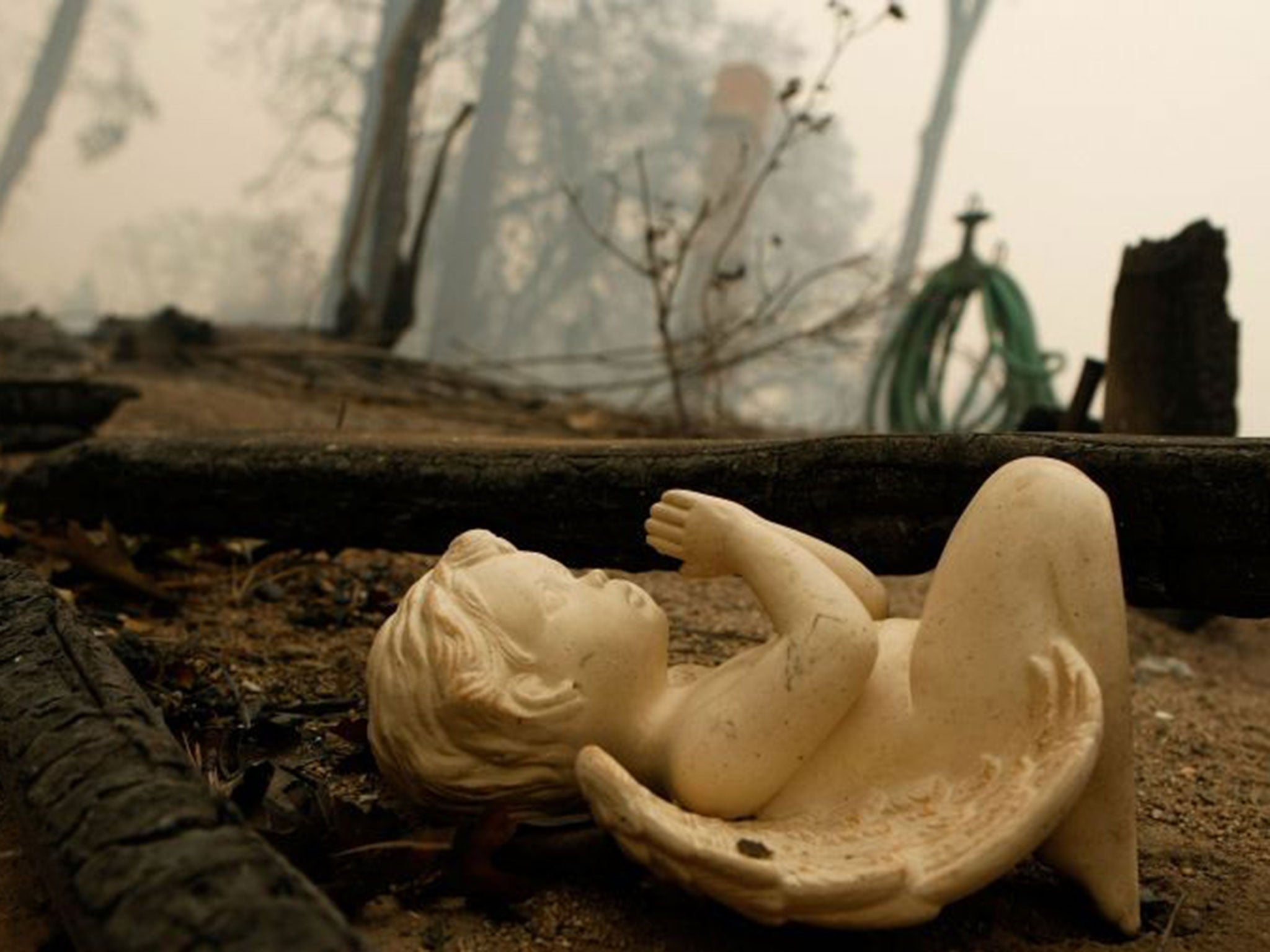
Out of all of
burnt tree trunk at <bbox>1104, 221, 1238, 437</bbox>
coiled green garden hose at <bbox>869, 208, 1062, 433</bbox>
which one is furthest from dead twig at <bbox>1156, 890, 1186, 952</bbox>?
coiled green garden hose at <bbox>869, 208, 1062, 433</bbox>

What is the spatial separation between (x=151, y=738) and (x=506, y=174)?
18.2 meters

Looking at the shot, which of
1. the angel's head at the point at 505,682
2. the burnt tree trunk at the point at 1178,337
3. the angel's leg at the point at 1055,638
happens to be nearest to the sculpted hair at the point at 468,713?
the angel's head at the point at 505,682

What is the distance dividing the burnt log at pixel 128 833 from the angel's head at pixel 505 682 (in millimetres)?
287

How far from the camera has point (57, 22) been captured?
13164 millimetres

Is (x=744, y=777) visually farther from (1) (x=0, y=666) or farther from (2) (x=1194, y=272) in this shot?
(2) (x=1194, y=272)

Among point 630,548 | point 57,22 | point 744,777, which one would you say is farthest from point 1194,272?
point 57,22

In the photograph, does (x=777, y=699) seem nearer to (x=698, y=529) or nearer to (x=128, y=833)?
(x=698, y=529)

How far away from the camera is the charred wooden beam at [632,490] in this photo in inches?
65.3

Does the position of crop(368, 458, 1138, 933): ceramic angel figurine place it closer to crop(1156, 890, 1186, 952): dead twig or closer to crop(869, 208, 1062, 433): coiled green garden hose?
crop(1156, 890, 1186, 952): dead twig

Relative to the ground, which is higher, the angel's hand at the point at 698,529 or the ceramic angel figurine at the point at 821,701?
the angel's hand at the point at 698,529

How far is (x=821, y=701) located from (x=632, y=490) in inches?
35.1

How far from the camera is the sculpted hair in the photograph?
1.33 meters

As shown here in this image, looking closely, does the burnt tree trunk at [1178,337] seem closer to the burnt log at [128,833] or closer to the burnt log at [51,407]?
the burnt log at [128,833]

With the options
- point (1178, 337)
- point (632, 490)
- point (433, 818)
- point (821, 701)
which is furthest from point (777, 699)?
point (1178, 337)
